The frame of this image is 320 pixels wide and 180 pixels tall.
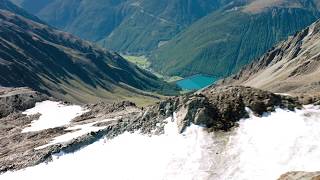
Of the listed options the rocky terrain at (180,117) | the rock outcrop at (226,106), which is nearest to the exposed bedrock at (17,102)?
the rocky terrain at (180,117)

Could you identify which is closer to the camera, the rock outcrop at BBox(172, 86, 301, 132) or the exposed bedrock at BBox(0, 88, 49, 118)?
the rock outcrop at BBox(172, 86, 301, 132)

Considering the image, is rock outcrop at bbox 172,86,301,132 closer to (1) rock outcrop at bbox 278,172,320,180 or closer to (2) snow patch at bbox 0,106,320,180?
(2) snow patch at bbox 0,106,320,180

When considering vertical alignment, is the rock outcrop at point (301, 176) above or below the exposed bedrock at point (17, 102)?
below

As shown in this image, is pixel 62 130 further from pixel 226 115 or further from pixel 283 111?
pixel 283 111

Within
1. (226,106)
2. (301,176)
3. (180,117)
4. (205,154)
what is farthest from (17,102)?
(301,176)

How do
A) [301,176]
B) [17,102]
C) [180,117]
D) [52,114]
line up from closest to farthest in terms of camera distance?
1. [301,176]
2. [180,117]
3. [52,114]
4. [17,102]

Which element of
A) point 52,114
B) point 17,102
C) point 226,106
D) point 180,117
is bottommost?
point 52,114

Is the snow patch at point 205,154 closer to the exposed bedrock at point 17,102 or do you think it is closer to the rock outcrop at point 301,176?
the rock outcrop at point 301,176

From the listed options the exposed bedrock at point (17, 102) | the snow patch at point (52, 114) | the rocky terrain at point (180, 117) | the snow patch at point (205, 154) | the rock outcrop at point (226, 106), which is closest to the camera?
the snow patch at point (205, 154)

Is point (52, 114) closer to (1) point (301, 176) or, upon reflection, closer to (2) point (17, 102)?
(2) point (17, 102)

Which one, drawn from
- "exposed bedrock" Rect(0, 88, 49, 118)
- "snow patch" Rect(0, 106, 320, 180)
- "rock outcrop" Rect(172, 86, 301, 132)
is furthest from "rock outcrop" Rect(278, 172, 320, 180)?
"exposed bedrock" Rect(0, 88, 49, 118)

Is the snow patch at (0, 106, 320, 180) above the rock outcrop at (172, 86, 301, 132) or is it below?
below

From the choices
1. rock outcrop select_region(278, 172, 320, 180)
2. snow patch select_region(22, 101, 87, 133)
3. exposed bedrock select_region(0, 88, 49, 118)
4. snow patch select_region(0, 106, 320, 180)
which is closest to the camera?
rock outcrop select_region(278, 172, 320, 180)
